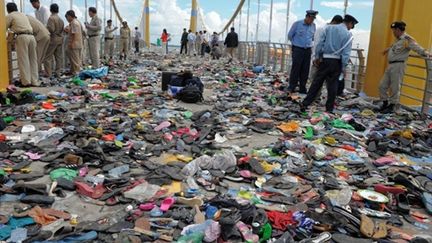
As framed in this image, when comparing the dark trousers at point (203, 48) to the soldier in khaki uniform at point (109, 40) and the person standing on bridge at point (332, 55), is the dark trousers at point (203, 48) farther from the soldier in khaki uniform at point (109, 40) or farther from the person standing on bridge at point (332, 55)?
the person standing on bridge at point (332, 55)

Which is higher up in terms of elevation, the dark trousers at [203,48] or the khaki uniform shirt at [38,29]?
the khaki uniform shirt at [38,29]

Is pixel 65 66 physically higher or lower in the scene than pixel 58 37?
lower

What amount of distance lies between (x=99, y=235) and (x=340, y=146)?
135 inches

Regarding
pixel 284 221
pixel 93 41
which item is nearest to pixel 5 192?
pixel 284 221

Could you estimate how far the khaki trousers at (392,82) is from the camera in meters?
7.47

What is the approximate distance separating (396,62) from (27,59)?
24.0 feet

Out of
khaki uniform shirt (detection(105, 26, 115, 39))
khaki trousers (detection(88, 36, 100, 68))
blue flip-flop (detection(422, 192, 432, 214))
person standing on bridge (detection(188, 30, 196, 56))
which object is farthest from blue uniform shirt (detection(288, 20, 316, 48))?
person standing on bridge (detection(188, 30, 196, 56))

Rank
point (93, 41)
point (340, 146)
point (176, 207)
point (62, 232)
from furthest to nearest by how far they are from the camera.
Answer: point (93, 41) → point (340, 146) → point (176, 207) → point (62, 232)

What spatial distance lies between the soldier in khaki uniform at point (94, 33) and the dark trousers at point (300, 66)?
21.4 ft

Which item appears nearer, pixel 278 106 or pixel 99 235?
pixel 99 235

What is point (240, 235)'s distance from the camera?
109 inches

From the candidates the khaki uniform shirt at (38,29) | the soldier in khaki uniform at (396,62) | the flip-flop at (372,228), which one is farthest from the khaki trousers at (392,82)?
the khaki uniform shirt at (38,29)

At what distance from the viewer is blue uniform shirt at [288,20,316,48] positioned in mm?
9461

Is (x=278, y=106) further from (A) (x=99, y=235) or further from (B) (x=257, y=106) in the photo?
(A) (x=99, y=235)
